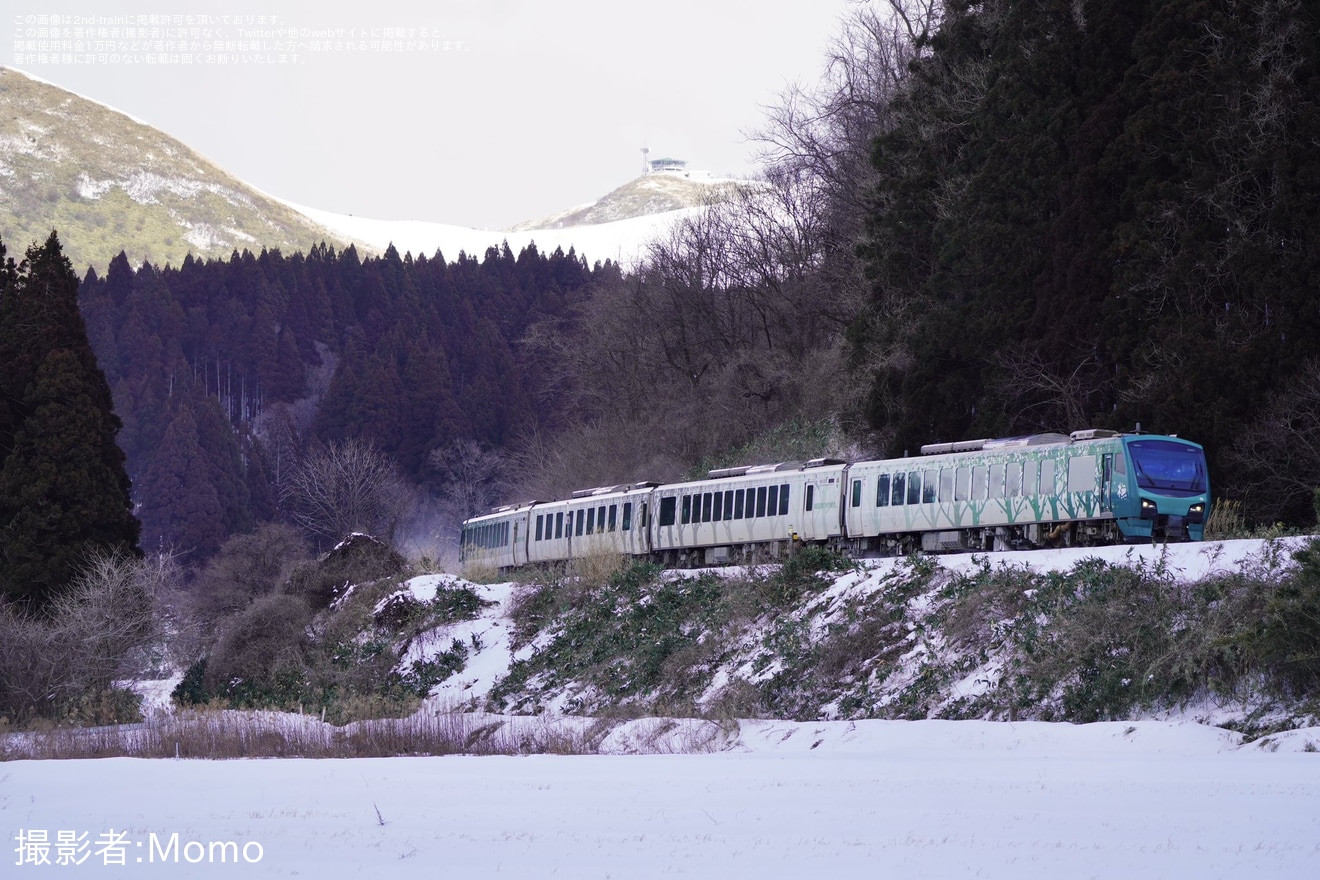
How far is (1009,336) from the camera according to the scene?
37312 millimetres

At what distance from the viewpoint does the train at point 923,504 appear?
28.8 m

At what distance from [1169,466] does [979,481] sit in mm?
4034

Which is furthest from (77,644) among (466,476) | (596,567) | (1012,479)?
(466,476)

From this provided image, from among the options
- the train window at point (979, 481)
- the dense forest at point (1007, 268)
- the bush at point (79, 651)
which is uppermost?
the dense forest at point (1007, 268)

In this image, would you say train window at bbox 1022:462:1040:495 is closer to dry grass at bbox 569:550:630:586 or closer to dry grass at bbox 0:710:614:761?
dry grass at bbox 0:710:614:761

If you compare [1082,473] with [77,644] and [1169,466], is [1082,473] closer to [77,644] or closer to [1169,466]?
[1169,466]

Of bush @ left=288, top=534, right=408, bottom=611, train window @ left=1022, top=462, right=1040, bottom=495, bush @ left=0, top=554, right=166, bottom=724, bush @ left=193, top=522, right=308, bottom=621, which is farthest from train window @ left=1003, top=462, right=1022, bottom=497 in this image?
bush @ left=193, top=522, right=308, bottom=621

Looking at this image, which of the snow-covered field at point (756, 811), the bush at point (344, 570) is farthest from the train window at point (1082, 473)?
the bush at point (344, 570)

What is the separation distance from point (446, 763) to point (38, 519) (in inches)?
905

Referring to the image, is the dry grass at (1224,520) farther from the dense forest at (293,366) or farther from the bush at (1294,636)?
the dense forest at (293,366)

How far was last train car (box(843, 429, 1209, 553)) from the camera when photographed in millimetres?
28672

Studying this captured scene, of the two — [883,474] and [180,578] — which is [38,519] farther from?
[180,578]

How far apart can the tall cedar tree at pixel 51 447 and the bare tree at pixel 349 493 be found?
118ft

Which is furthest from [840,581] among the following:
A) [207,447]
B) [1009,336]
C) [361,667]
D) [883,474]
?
[207,447]
